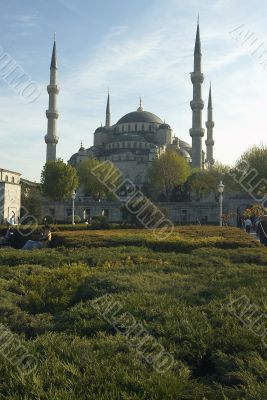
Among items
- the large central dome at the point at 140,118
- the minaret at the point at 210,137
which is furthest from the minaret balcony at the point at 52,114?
the large central dome at the point at 140,118

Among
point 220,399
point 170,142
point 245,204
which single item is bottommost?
point 220,399

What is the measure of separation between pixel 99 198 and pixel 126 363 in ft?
169

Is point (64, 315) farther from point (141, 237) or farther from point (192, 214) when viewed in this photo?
point (192, 214)

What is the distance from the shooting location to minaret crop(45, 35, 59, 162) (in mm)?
48969

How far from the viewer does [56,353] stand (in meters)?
3.86

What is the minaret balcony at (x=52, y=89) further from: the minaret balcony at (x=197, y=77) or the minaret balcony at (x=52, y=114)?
the minaret balcony at (x=197, y=77)

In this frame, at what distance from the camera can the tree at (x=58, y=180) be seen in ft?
146

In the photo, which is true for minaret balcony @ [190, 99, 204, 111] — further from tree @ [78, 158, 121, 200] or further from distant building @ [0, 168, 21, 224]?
distant building @ [0, 168, 21, 224]

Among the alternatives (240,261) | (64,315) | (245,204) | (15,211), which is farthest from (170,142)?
(64,315)

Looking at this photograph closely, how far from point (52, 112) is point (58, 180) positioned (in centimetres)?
916

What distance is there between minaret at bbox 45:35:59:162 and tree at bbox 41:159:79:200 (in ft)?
18.5

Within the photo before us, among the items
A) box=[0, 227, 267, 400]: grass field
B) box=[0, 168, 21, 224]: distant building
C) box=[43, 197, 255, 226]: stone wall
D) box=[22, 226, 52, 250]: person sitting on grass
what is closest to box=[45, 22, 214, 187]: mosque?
box=[43, 197, 255, 226]: stone wall

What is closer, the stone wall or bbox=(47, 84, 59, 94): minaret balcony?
the stone wall

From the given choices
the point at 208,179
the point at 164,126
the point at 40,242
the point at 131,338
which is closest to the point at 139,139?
Answer: the point at 164,126
